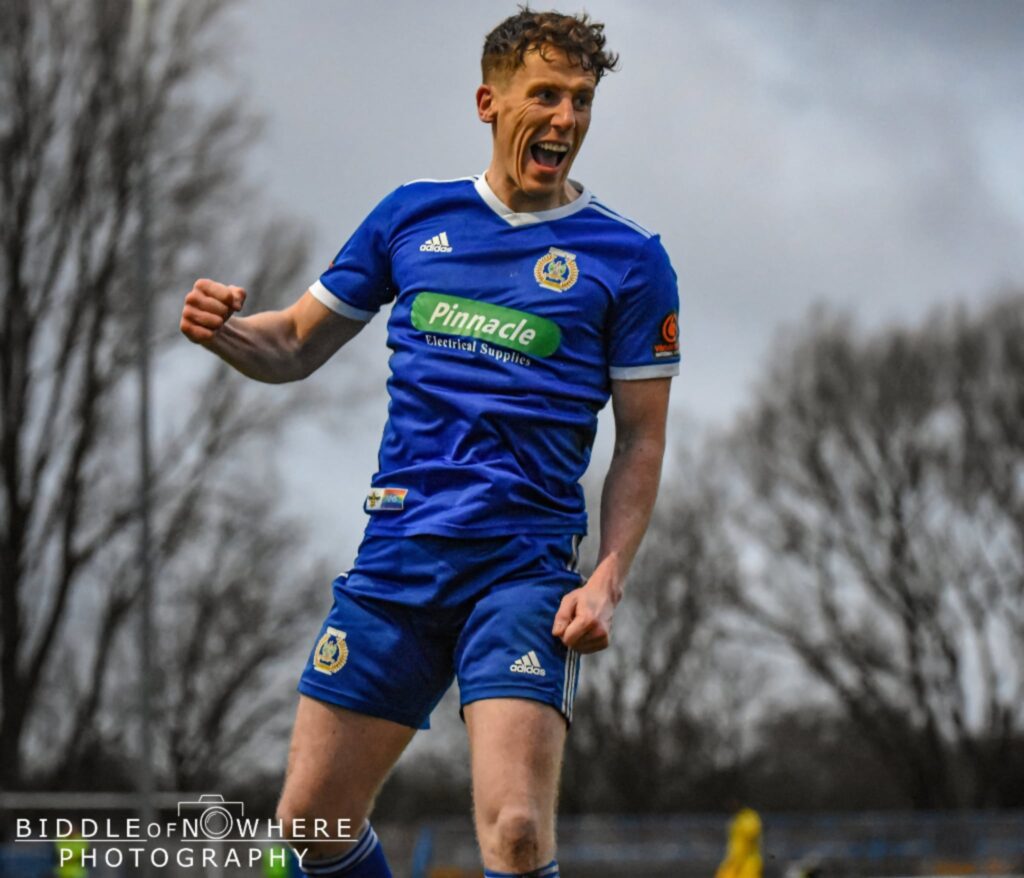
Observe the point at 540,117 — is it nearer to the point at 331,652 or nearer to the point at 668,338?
the point at 668,338

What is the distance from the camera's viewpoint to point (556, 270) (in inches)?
156

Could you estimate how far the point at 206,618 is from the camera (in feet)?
106

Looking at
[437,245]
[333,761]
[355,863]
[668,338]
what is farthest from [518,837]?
[437,245]

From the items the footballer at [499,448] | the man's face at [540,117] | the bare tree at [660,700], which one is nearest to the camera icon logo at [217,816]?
the footballer at [499,448]

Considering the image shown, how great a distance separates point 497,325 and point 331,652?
881 millimetres

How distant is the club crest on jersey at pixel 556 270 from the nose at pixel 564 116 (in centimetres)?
30

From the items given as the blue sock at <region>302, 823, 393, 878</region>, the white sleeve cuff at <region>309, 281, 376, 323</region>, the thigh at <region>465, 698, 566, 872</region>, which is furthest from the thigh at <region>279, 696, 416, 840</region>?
the white sleeve cuff at <region>309, 281, 376, 323</region>

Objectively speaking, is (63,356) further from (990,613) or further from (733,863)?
(990,613)

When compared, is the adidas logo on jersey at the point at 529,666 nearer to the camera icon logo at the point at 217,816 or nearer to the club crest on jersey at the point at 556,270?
the club crest on jersey at the point at 556,270

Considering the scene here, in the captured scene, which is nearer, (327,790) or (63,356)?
(327,790)

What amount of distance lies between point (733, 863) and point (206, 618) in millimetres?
14468

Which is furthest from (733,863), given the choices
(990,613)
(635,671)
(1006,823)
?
(635,671)

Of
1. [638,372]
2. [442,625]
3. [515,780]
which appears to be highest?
[638,372]

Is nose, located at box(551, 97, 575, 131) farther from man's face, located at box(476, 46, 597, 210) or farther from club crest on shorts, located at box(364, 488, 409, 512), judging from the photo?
club crest on shorts, located at box(364, 488, 409, 512)
